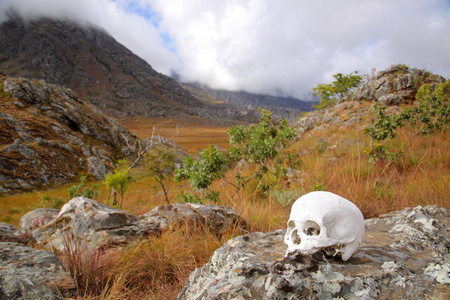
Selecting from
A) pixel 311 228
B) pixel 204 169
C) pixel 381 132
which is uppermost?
pixel 381 132

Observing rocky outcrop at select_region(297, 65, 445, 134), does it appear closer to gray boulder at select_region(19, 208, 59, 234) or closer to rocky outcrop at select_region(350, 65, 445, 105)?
rocky outcrop at select_region(350, 65, 445, 105)

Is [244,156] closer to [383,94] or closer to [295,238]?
[295,238]

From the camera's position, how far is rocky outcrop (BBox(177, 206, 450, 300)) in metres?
1.54

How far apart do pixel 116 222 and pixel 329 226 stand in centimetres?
403

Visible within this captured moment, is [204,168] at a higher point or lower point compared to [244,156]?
lower

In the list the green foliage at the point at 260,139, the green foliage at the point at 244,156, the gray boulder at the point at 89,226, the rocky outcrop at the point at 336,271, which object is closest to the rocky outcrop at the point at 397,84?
the green foliage at the point at 260,139

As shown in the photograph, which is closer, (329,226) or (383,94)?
(329,226)

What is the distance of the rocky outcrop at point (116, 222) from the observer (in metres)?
4.12

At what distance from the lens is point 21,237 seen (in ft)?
15.1

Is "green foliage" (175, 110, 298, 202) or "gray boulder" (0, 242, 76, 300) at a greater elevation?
"green foliage" (175, 110, 298, 202)

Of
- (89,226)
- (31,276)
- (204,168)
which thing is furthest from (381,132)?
(31,276)

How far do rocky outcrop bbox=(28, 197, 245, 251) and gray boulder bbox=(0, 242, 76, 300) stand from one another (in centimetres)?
141

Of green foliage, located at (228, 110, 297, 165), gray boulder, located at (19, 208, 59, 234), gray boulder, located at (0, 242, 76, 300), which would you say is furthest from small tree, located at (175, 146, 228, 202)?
gray boulder, located at (19, 208, 59, 234)

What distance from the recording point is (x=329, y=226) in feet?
7.27
